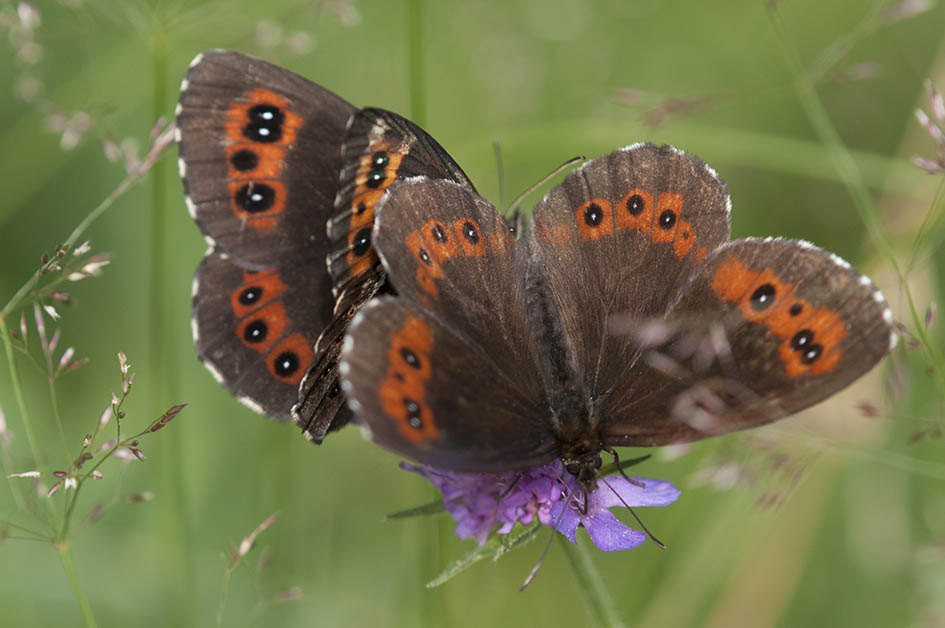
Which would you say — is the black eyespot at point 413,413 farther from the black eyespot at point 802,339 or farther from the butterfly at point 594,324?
the black eyespot at point 802,339

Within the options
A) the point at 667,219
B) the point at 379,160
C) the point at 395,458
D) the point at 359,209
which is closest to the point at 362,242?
the point at 359,209

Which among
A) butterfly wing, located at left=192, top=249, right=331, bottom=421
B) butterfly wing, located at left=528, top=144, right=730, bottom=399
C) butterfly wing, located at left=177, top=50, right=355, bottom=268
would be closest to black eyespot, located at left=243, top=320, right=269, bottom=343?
butterfly wing, located at left=192, top=249, right=331, bottom=421

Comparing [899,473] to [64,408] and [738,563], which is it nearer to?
[738,563]

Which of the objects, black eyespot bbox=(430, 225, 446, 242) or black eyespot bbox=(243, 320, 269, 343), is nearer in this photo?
black eyespot bbox=(430, 225, 446, 242)

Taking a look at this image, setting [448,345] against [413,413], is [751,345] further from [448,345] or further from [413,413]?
[413,413]

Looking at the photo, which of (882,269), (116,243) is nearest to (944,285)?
(882,269)

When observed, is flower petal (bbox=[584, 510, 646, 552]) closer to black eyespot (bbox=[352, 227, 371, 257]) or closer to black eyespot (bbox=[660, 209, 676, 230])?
black eyespot (bbox=[660, 209, 676, 230])

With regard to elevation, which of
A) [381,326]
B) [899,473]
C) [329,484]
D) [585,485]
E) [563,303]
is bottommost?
[329,484]
